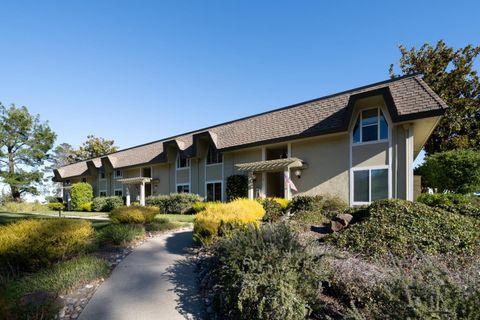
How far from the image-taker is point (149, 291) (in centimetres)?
477

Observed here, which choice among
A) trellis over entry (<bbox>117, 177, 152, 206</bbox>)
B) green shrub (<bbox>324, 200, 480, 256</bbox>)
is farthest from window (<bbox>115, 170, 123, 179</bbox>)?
green shrub (<bbox>324, 200, 480, 256</bbox>)

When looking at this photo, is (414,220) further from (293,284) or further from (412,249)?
(293,284)

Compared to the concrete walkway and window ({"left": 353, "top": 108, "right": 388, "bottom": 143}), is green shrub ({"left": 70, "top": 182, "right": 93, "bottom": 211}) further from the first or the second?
window ({"left": 353, "top": 108, "right": 388, "bottom": 143})

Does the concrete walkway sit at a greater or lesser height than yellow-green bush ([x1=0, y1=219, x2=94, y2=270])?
lesser

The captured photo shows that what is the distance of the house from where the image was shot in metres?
11.8

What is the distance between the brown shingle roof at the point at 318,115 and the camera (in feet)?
37.1

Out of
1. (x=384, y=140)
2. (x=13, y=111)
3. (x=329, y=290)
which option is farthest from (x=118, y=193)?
(x=329, y=290)

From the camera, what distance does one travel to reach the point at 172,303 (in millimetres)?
4395

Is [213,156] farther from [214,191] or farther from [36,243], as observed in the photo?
[36,243]

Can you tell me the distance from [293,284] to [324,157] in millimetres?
11431

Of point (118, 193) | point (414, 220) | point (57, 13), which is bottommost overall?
point (118, 193)

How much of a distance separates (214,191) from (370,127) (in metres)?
12.0

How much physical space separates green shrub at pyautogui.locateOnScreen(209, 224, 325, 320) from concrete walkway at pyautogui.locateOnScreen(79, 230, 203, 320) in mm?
611

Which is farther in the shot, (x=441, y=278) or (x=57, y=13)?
(x=57, y=13)
